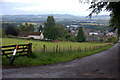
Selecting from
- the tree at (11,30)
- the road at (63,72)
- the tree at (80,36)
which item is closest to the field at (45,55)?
the tree at (11,30)

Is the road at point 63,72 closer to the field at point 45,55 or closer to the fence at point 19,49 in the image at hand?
the field at point 45,55

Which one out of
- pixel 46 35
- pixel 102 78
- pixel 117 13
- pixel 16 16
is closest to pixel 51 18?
pixel 46 35

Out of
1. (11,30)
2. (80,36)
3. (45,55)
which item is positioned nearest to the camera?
(45,55)

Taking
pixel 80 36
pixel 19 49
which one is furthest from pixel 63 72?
pixel 80 36

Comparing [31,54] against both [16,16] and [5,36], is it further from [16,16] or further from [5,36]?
[16,16]

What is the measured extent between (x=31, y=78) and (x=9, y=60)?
4229 millimetres

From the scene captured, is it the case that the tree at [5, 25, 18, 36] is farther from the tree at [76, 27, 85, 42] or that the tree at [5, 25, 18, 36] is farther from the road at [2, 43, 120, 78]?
the tree at [76, 27, 85, 42]

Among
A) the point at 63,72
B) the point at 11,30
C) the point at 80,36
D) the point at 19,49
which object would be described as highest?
the point at 11,30

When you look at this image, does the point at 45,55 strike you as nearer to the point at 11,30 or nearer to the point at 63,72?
the point at 63,72

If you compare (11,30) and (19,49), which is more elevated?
(11,30)

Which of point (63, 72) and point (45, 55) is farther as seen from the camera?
point (45, 55)

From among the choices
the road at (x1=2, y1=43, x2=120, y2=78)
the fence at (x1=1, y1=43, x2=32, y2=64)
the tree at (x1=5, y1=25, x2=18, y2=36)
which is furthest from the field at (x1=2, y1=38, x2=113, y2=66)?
the road at (x1=2, y1=43, x2=120, y2=78)

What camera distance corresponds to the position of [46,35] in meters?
28.3

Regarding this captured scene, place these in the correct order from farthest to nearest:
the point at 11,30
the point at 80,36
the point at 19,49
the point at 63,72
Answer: the point at 80,36 → the point at 11,30 → the point at 19,49 → the point at 63,72
